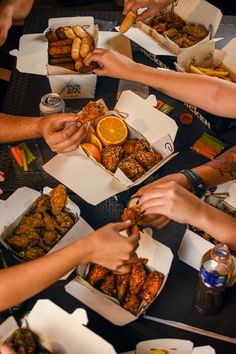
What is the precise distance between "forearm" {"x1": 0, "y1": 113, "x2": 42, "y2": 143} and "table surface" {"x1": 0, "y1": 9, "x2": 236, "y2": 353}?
0.07 metres

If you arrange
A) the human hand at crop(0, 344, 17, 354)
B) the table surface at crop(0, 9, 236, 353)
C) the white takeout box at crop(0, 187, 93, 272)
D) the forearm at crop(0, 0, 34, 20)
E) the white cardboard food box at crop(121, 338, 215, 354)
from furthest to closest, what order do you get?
the forearm at crop(0, 0, 34, 20) → the white takeout box at crop(0, 187, 93, 272) → the table surface at crop(0, 9, 236, 353) → the white cardboard food box at crop(121, 338, 215, 354) → the human hand at crop(0, 344, 17, 354)

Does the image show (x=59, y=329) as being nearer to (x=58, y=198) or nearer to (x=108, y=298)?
(x=108, y=298)

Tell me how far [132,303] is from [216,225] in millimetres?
374

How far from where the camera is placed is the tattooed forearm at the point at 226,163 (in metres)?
Result: 1.83

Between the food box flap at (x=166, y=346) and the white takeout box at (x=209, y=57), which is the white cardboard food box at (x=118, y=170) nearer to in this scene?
the white takeout box at (x=209, y=57)

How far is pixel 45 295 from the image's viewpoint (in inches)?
61.6

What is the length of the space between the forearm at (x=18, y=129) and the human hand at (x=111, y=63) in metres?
0.41

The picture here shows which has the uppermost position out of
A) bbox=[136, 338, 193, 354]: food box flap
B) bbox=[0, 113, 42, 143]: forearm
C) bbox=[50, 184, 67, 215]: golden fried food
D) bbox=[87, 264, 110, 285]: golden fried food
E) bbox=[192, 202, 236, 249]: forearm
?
bbox=[192, 202, 236, 249]: forearm

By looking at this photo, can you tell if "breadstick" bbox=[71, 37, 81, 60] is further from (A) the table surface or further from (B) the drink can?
(B) the drink can

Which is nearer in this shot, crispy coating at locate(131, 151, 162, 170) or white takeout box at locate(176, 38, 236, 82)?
crispy coating at locate(131, 151, 162, 170)

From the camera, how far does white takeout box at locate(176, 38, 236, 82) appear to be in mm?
2193

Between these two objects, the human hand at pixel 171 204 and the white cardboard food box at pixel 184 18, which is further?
the white cardboard food box at pixel 184 18

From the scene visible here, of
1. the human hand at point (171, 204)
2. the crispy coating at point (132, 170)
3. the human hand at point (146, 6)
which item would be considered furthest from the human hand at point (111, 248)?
the human hand at point (146, 6)

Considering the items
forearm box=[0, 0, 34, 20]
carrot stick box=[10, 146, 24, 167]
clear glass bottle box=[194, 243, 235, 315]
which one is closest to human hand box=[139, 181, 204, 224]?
clear glass bottle box=[194, 243, 235, 315]
